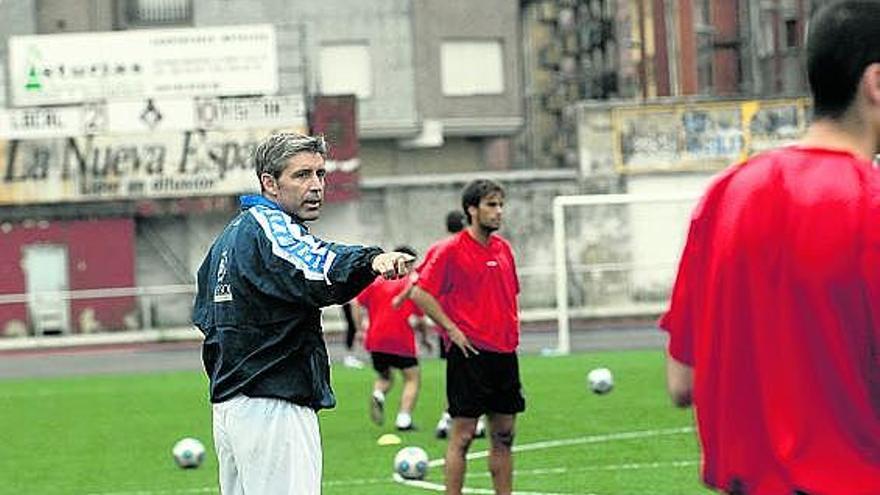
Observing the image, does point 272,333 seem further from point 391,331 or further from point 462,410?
point 391,331

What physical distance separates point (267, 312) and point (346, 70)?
47.3 metres

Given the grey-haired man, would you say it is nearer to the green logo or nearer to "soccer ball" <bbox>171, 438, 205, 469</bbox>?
"soccer ball" <bbox>171, 438, 205, 469</bbox>

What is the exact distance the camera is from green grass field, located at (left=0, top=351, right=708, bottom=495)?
14789mm

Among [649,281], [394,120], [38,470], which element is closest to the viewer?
[38,470]

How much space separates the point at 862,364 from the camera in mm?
4242

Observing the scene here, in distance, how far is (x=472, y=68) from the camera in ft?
185

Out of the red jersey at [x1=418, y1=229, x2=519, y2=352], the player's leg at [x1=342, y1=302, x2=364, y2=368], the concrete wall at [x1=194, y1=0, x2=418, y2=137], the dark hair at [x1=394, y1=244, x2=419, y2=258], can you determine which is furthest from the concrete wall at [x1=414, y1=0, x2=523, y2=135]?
the red jersey at [x1=418, y1=229, x2=519, y2=352]

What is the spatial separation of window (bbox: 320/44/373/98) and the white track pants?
46.9 meters

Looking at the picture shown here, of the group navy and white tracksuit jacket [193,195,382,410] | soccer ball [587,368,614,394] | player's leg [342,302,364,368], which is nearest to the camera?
navy and white tracksuit jacket [193,195,382,410]

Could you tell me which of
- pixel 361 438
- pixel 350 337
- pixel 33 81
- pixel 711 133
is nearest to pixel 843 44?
pixel 361 438

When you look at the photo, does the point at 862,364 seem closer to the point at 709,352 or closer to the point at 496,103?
the point at 709,352

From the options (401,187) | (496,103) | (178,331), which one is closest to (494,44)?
(496,103)

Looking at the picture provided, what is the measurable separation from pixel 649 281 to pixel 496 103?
1699 cm

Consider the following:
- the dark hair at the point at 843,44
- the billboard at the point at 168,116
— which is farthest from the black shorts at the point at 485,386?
the billboard at the point at 168,116
